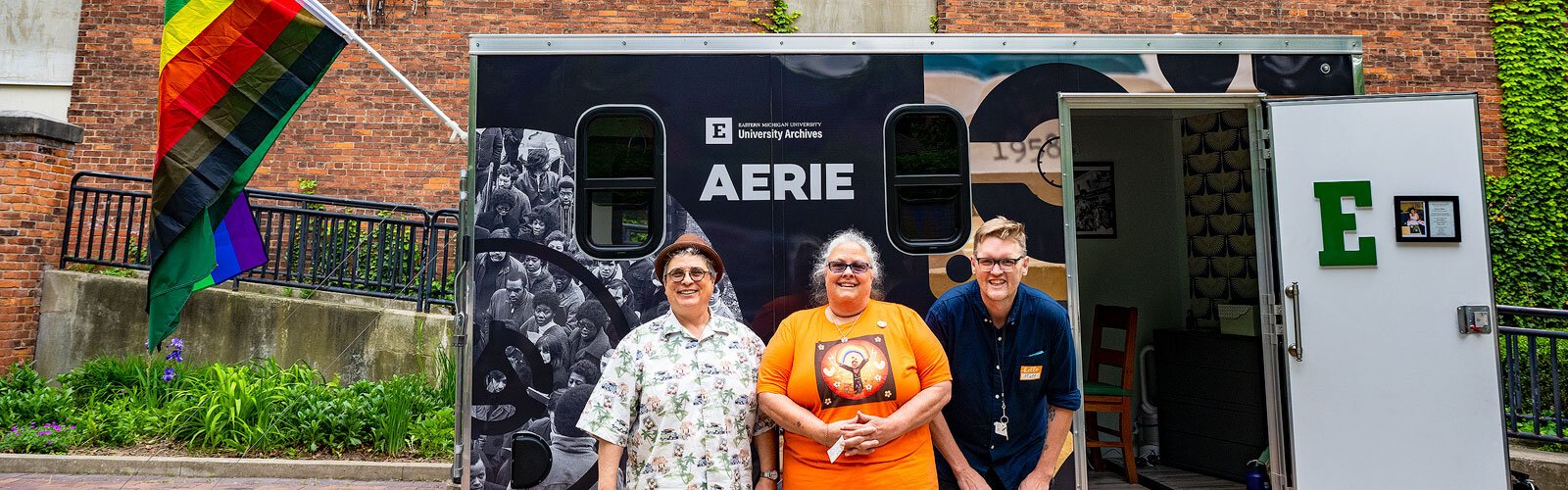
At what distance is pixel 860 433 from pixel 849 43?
182cm

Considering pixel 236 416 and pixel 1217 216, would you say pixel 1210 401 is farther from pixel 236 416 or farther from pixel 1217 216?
pixel 236 416

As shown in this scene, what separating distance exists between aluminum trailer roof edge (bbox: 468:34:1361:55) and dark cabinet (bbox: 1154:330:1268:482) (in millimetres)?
2216

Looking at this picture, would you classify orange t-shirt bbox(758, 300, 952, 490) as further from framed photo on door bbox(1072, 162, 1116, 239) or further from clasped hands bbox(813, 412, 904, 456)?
framed photo on door bbox(1072, 162, 1116, 239)

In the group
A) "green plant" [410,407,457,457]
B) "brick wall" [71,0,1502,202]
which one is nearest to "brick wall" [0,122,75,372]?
"brick wall" [71,0,1502,202]

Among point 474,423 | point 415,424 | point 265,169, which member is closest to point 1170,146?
point 474,423

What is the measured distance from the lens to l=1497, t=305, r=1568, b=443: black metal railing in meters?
5.38

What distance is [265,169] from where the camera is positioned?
9.45 m

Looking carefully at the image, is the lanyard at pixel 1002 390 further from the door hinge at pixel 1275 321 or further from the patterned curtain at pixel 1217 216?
the patterned curtain at pixel 1217 216

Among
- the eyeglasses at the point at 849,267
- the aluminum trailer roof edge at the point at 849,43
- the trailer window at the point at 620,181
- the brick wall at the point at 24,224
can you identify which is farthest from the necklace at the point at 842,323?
the brick wall at the point at 24,224

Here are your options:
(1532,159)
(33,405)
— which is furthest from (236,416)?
(1532,159)

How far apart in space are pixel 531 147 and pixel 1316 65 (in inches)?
141

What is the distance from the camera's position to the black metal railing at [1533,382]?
17.6 ft

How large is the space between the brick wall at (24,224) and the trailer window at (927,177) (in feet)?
26.4

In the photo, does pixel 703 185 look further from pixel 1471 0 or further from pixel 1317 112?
pixel 1471 0
